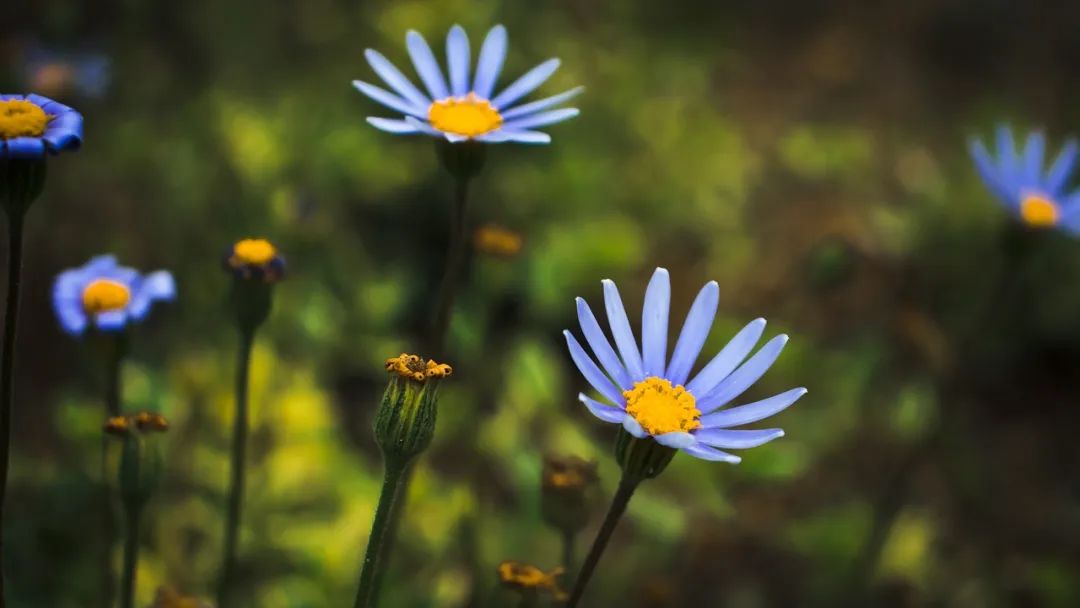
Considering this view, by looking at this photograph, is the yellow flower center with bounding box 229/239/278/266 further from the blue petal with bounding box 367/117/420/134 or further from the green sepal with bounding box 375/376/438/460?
the green sepal with bounding box 375/376/438/460

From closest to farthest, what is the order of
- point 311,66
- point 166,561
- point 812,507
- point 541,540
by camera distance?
point 166,561, point 541,540, point 812,507, point 311,66

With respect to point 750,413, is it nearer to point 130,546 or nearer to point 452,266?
point 452,266

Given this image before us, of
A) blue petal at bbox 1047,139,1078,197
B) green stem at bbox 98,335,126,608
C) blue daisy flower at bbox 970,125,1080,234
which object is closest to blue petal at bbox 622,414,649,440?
green stem at bbox 98,335,126,608

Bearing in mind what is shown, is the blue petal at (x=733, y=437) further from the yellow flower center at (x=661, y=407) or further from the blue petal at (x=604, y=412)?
the blue petal at (x=604, y=412)

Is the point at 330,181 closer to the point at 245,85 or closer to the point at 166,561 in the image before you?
the point at 245,85

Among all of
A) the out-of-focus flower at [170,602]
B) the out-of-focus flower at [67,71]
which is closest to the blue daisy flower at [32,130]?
the out-of-focus flower at [170,602]

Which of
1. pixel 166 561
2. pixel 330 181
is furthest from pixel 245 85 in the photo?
pixel 166 561
